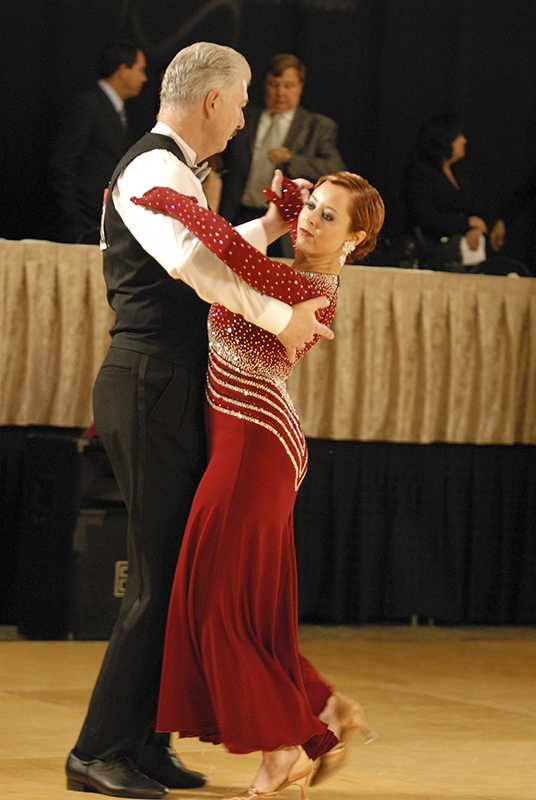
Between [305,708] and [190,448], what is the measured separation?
562mm

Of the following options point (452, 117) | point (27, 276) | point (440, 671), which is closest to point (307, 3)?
point (452, 117)

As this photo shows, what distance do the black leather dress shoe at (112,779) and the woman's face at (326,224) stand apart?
3.64 feet

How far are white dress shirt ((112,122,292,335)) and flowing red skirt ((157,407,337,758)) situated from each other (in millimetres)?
252

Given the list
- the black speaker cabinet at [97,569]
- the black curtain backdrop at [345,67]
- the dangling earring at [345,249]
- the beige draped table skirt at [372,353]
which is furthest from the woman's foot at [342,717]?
the black curtain backdrop at [345,67]

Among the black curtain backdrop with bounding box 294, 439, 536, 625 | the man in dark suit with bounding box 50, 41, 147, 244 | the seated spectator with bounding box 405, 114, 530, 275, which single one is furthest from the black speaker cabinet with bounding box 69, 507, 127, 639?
the seated spectator with bounding box 405, 114, 530, 275

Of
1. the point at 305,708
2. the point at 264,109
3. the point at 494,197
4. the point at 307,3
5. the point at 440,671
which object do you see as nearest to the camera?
the point at 305,708

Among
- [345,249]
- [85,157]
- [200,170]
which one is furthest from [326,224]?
[85,157]

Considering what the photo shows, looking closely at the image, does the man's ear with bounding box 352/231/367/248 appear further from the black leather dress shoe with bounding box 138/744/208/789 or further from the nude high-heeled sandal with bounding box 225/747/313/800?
the black leather dress shoe with bounding box 138/744/208/789

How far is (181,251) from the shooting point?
2066 mm

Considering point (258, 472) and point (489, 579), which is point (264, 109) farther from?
point (258, 472)

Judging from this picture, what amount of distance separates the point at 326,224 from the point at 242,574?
2.40 ft

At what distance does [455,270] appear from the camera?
4.77m

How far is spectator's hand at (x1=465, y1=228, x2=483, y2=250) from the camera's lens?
536 centimetres

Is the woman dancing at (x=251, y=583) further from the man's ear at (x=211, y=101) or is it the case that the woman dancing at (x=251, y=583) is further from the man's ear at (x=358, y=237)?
the man's ear at (x=211, y=101)
